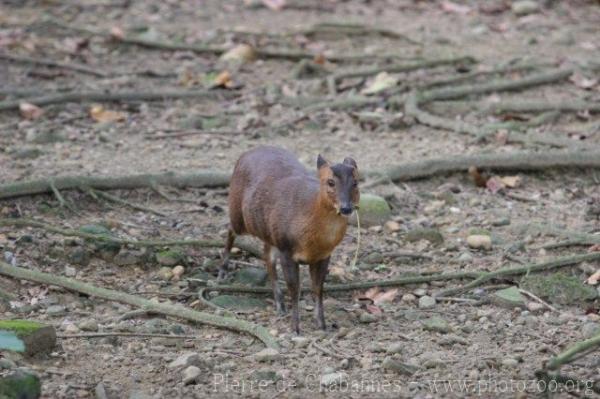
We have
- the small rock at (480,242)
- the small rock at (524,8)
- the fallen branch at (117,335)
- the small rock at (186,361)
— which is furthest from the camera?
the small rock at (524,8)

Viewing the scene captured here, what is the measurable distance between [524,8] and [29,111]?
18.6ft

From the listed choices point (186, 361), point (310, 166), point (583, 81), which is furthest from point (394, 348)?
point (583, 81)

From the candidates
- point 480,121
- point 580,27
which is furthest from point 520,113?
point 580,27

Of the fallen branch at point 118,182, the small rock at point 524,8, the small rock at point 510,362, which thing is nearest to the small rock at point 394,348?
the small rock at point 510,362

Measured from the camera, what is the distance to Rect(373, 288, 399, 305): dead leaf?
19.4ft

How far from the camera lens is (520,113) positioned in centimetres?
898

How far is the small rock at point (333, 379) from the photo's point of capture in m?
4.77

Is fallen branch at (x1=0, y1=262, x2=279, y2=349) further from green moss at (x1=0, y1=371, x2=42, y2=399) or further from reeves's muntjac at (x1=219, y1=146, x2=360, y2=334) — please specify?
green moss at (x1=0, y1=371, x2=42, y2=399)

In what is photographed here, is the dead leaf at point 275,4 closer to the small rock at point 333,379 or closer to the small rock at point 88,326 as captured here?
the small rock at point 88,326

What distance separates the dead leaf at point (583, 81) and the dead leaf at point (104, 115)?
3657mm

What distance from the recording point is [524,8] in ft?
39.6

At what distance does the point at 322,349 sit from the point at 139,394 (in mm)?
970

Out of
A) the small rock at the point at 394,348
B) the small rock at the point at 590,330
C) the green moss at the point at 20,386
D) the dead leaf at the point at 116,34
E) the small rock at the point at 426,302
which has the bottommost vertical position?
the small rock at the point at 426,302

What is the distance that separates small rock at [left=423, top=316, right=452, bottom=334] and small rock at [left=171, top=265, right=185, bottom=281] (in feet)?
4.35
